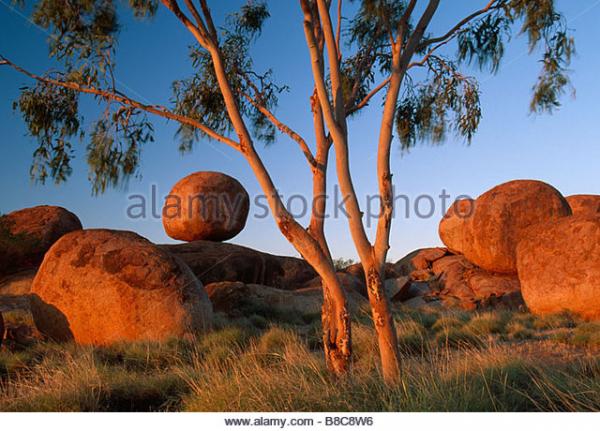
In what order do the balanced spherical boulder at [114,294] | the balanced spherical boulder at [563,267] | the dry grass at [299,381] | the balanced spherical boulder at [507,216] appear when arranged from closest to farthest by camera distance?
the dry grass at [299,381], the balanced spherical boulder at [114,294], the balanced spherical boulder at [563,267], the balanced spherical boulder at [507,216]

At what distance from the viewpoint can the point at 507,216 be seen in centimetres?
1714

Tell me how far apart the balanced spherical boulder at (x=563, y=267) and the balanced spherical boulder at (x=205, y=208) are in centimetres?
1003

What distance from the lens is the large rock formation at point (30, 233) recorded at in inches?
730

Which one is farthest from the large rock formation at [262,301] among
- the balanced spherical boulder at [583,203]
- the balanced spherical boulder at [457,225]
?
the balanced spherical boulder at [583,203]

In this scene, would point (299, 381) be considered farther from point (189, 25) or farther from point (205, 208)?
point (205, 208)

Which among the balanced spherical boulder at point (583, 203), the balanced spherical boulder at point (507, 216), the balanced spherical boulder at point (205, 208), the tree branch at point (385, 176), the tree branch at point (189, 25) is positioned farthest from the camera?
the balanced spherical boulder at point (583, 203)

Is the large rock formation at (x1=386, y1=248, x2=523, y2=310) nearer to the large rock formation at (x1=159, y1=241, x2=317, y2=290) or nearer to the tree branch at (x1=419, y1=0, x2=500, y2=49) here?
the large rock formation at (x1=159, y1=241, x2=317, y2=290)

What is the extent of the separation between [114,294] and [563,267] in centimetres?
965

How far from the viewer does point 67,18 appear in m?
9.27

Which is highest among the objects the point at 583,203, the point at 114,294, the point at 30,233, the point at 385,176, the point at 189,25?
the point at 189,25

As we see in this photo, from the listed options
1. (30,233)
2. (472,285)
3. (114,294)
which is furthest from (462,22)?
(30,233)

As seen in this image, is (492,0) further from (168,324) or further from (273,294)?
(273,294)

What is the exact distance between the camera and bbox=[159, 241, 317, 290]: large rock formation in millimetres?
17891

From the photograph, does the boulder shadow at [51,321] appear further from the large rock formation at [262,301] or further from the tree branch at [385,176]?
the tree branch at [385,176]
